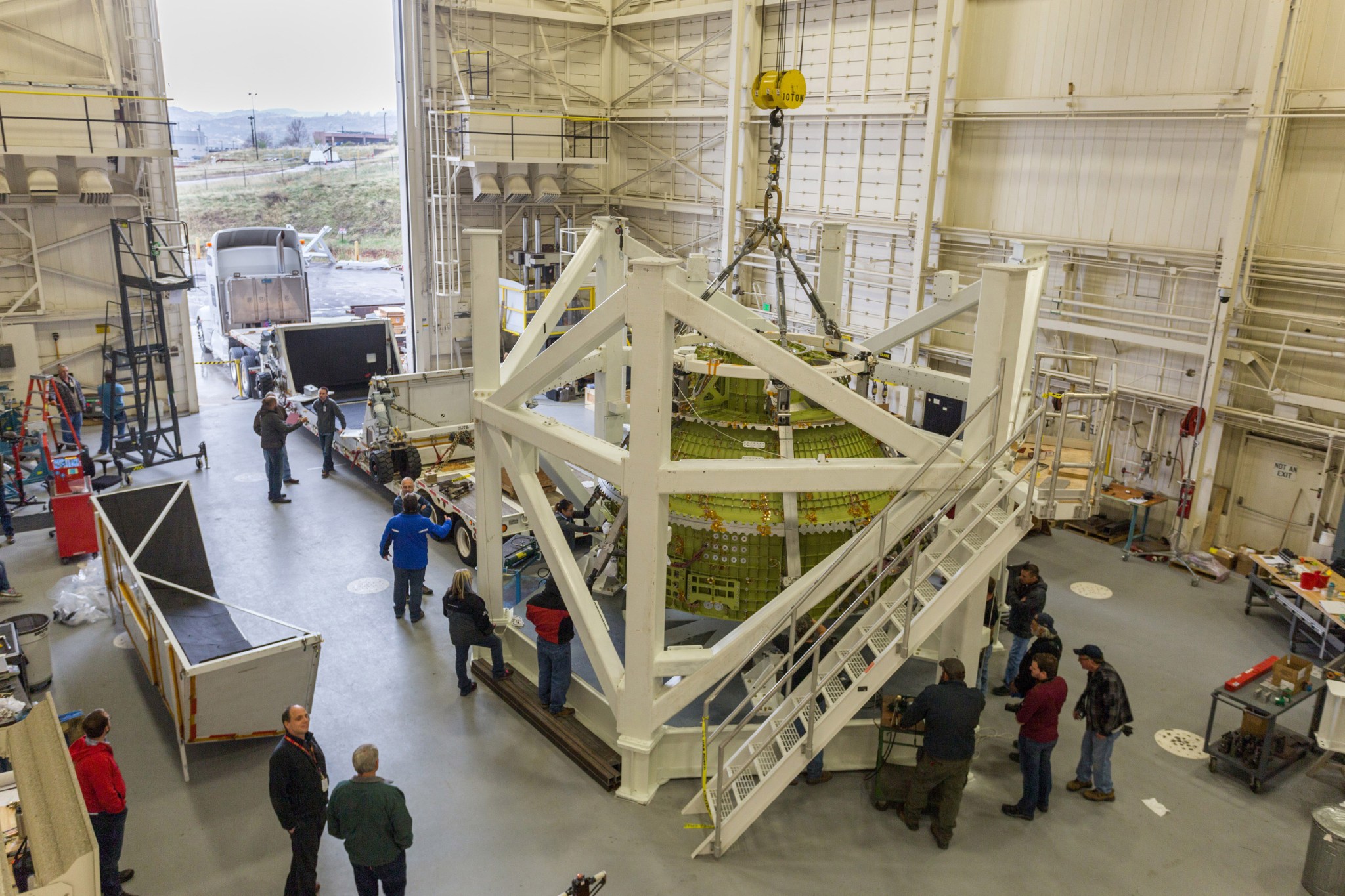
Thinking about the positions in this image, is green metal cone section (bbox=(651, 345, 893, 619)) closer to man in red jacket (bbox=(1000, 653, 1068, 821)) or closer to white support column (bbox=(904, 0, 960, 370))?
man in red jacket (bbox=(1000, 653, 1068, 821))

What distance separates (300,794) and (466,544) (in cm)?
711

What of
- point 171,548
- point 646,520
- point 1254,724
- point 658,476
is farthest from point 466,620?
point 1254,724

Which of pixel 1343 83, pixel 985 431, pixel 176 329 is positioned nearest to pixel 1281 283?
pixel 1343 83

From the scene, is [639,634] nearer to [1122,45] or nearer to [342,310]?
[1122,45]

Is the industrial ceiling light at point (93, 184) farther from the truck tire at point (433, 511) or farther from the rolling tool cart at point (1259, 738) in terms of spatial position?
the rolling tool cart at point (1259, 738)

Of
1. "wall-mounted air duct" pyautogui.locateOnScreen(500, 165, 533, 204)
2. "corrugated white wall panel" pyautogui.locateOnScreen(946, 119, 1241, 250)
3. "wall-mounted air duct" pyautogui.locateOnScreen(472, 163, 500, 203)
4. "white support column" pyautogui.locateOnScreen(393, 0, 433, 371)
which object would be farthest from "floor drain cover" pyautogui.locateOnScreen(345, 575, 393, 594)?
"wall-mounted air duct" pyautogui.locateOnScreen(500, 165, 533, 204)

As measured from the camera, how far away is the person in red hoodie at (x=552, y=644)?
374 inches

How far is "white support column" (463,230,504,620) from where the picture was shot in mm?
10242

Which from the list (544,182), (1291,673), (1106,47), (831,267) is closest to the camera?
(1291,673)

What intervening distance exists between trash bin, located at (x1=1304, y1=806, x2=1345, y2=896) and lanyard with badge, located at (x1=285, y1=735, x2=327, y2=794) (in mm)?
8093

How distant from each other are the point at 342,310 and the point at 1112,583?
2744 centimetres

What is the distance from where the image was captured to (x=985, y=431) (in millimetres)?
8461

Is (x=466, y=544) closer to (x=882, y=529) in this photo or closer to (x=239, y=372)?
(x=882, y=529)

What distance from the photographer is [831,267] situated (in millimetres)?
Result: 12523
